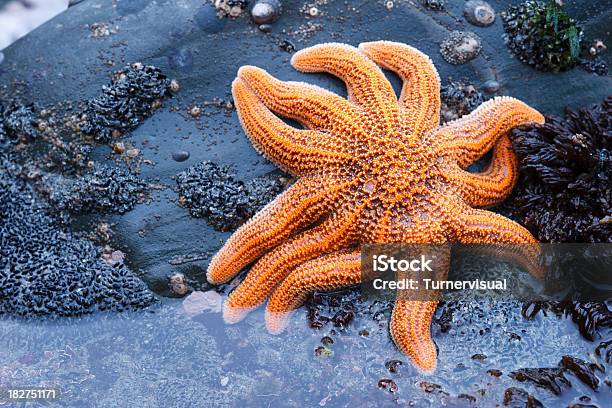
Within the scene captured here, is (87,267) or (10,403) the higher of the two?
(87,267)

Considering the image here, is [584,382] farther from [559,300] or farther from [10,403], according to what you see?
[10,403]

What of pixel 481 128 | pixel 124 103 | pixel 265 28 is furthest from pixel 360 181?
pixel 124 103

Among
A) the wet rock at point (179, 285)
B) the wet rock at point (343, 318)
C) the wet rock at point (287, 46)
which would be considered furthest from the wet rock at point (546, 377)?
the wet rock at point (287, 46)

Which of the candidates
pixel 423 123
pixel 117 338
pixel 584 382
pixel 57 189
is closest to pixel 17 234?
pixel 57 189

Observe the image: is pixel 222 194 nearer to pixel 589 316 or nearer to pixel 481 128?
pixel 481 128

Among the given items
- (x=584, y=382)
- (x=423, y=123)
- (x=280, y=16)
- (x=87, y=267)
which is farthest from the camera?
(x=280, y=16)

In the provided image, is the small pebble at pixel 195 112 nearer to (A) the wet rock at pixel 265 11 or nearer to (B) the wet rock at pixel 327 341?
(A) the wet rock at pixel 265 11
